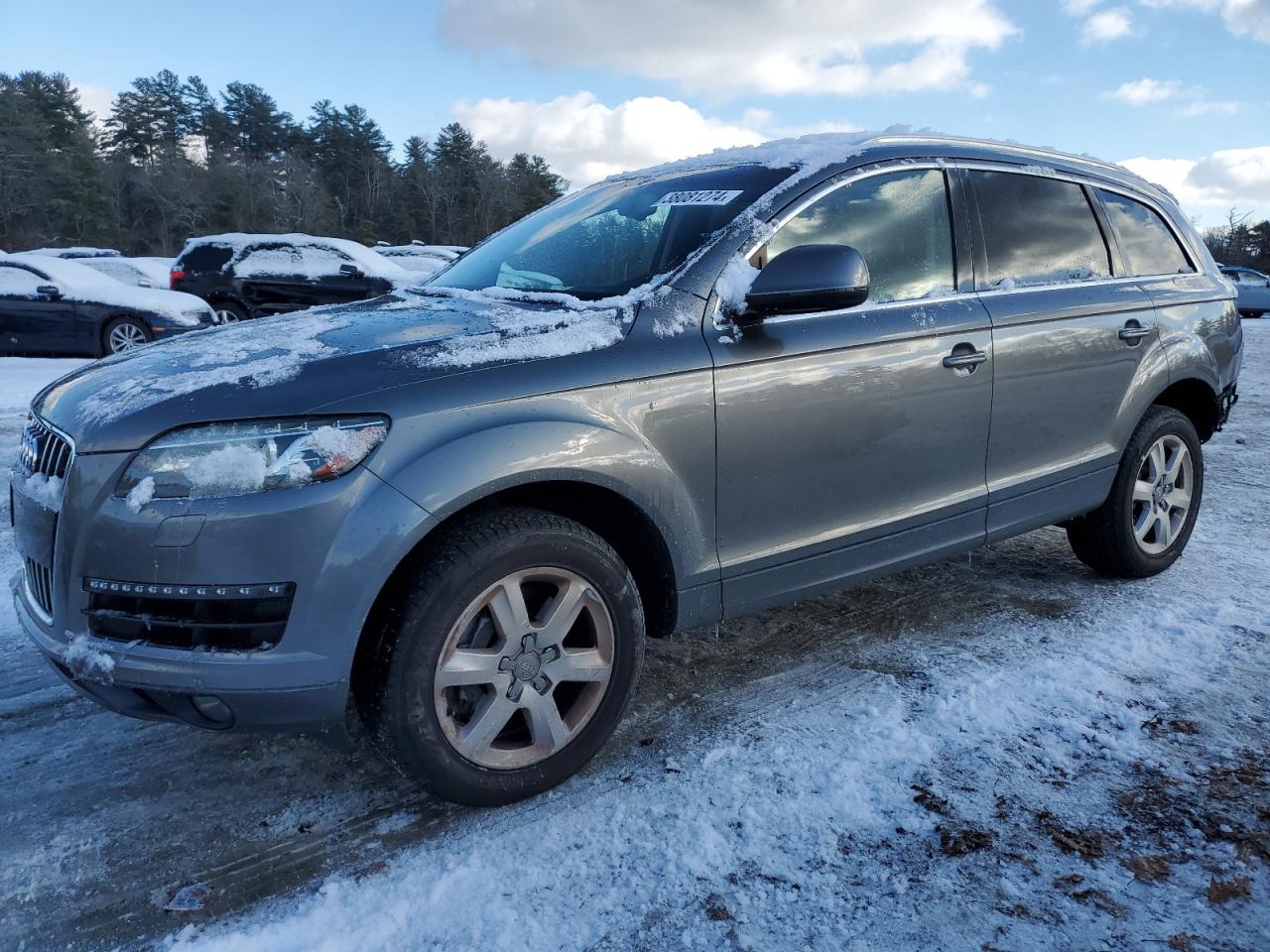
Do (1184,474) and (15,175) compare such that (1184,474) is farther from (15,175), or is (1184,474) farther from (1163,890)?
(15,175)

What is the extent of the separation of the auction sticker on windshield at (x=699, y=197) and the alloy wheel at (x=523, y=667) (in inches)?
53.6

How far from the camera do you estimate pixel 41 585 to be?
7.06 feet

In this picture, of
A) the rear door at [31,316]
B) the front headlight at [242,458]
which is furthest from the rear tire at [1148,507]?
the rear door at [31,316]

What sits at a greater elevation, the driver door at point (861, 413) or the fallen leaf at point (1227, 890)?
the driver door at point (861, 413)

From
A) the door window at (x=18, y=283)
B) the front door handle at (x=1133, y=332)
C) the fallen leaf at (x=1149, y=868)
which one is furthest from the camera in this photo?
the door window at (x=18, y=283)

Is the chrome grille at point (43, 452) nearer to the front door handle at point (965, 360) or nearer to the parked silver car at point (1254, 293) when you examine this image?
the front door handle at point (965, 360)

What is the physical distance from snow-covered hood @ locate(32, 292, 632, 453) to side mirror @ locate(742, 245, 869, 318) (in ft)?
1.30

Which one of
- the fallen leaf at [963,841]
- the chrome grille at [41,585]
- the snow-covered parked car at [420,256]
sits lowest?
the fallen leaf at [963,841]

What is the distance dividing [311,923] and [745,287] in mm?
1919

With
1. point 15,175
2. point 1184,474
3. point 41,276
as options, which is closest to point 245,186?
point 15,175

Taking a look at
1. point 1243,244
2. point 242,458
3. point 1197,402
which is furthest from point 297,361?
point 1243,244

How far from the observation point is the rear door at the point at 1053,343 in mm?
3225

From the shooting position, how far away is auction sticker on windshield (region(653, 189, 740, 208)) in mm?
2840

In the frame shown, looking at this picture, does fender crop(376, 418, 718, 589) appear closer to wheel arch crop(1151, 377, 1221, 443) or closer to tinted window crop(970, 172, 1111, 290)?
tinted window crop(970, 172, 1111, 290)
